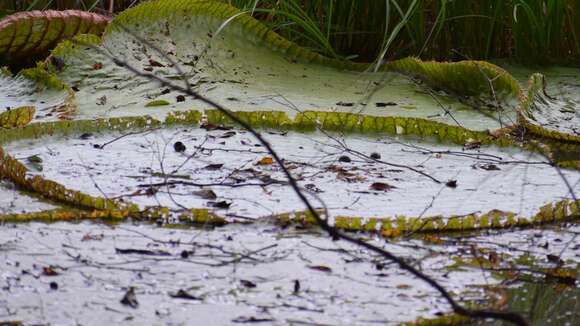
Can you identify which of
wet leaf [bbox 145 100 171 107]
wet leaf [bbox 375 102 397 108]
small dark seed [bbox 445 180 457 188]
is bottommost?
small dark seed [bbox 445 180 457 188]

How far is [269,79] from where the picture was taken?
290 cm

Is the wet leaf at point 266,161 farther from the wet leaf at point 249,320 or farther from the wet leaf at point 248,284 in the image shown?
the wet leaf at point 249,320

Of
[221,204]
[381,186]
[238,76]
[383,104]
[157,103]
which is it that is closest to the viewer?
[221,204]

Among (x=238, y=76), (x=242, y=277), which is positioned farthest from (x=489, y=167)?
(x=238, y=76)

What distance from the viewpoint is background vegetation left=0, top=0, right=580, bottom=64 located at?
3.35 metres

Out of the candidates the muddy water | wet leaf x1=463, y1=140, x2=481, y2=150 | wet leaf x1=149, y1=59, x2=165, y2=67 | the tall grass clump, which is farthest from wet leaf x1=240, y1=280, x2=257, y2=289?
the tall grass clump

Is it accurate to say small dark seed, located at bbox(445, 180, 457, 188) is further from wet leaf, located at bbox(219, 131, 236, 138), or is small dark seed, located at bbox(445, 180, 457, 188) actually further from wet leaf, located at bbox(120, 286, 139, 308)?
wet leaf, located at bbox(120, 286, 139, 308)

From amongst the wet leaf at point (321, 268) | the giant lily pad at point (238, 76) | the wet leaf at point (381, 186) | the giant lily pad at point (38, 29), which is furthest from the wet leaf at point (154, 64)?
the wet leaf at point (321, 268)

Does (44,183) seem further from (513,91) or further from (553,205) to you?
(513,91)

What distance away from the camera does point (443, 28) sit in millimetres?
3539

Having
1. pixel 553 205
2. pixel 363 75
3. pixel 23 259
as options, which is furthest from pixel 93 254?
pixel 363 75

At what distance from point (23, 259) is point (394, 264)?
0.57 metres

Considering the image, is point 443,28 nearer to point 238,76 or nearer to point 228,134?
point 238,76

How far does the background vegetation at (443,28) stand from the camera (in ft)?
11.0
